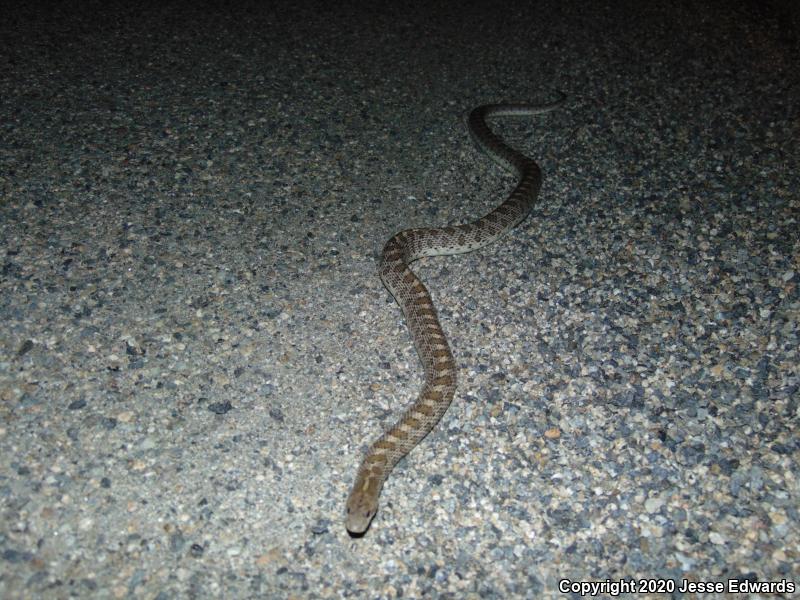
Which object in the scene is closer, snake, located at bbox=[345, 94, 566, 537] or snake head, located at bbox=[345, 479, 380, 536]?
snake head, located at bbox=[345, 479, 380, 536]

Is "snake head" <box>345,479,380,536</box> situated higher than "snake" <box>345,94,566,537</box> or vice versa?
"snake" <box>345,94,566,537</box>

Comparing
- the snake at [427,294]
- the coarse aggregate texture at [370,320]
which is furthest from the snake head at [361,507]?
the coarse aggregate texture at [370,320]

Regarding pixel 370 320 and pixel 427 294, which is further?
pixel 427 294

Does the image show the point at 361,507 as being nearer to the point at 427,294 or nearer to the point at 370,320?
the point at 370,320

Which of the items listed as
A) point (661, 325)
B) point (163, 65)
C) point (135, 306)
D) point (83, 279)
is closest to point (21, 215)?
point (83, 279)

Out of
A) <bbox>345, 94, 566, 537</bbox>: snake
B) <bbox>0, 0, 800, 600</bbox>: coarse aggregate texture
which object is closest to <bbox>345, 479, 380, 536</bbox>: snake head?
<bbox>345, 94, 566, 537</bbox>: snake

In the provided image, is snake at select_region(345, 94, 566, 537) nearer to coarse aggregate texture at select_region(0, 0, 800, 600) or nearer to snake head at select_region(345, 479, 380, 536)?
snake head at select_region(345, 479, 380, 536)

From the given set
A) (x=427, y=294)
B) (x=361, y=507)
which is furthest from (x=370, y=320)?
(x=361, y=507)
